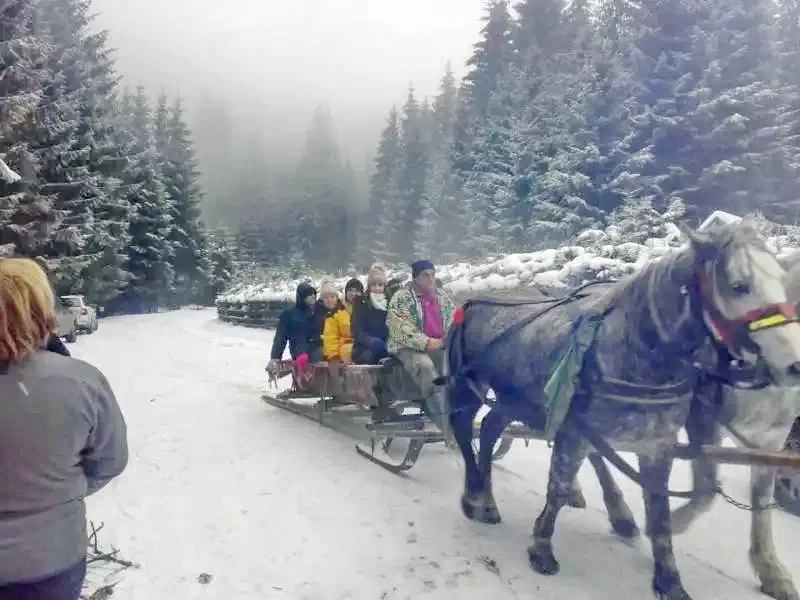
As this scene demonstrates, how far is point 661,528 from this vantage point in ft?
12.1

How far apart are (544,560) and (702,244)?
2.18 meters

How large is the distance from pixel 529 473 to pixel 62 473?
203 inches

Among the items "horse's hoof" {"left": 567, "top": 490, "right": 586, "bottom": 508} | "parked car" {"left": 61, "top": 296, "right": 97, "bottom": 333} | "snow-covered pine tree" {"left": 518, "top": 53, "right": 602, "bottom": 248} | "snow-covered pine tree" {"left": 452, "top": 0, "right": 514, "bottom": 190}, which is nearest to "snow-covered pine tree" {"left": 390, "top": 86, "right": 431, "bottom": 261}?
"snow-covered pine tree" {"left": 452, "top": 0, "right": 514, "bottom": 190}

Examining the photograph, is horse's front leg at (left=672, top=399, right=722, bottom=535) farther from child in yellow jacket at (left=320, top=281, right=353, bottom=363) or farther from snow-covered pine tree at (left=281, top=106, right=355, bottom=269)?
snow-covered pine tree at (left=281, top=106, right=355, bottom=269)

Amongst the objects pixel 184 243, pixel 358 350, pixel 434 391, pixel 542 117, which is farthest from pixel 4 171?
pixel 184 243

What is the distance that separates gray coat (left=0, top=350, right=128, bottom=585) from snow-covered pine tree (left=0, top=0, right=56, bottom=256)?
53.3 ft

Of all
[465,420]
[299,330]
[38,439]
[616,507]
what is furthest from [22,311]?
[299,330]

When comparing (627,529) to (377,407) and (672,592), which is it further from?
(377,407)

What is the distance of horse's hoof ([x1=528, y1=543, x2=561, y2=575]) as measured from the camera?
4.12m

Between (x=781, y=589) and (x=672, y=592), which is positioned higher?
(x=672, y=592)

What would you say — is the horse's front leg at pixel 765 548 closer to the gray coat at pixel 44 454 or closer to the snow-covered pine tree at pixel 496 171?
the gray coat at pixel 44 454

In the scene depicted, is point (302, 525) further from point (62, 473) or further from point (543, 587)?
point (62, 473)

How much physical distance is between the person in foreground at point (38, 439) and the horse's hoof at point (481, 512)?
337 centimetres

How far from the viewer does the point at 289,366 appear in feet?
26.1
